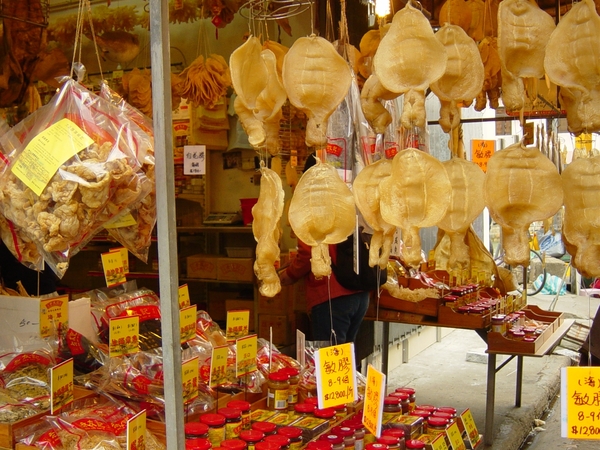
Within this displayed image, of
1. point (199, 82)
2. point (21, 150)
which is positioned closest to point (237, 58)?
point (21, 150)

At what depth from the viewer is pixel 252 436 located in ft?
6.03

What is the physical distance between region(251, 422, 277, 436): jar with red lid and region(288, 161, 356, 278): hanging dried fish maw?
2.34 ft

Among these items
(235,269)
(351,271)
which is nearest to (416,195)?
(351,271)

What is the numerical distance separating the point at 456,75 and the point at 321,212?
392mm

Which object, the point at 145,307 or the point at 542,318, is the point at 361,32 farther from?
the point at 145,307

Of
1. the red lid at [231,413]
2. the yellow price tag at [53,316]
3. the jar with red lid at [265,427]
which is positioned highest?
the yellow price tag at [53,316]

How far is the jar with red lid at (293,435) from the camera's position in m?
1.85

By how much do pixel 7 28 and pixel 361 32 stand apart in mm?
2324

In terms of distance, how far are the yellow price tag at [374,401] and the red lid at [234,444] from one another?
352 millimetres

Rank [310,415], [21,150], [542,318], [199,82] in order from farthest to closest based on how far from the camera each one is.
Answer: [542,318] → [199,82] → [310,415] → [21,150]

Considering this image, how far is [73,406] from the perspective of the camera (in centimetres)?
187

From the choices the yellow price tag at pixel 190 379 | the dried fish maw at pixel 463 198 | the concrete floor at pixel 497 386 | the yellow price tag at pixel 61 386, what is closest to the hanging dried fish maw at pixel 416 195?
the dried fish maw at pixel 463 198

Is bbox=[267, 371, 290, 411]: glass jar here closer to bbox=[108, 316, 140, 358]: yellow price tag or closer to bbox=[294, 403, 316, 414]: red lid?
bbox=[294, 403, 316, 414]: red lid

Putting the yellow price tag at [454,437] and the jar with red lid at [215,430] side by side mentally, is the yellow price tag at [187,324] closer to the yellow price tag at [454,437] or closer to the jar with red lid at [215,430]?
the jar with red lid at [215,430]
